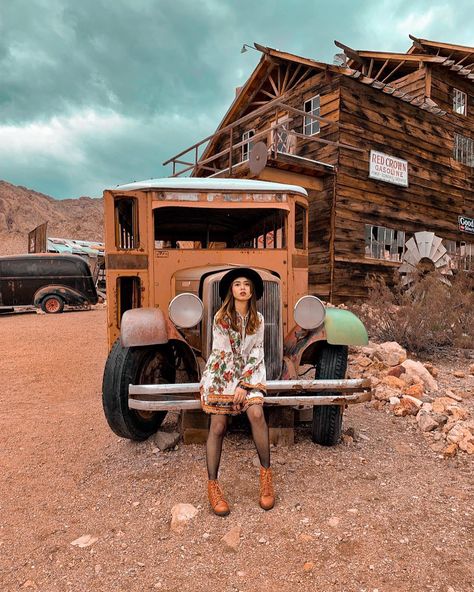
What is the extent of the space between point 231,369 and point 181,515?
0.97 metres

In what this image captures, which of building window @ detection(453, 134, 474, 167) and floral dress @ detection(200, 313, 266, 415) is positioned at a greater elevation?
building window @ detection(453, 134, 474, 167)

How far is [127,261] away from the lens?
420 centimetres

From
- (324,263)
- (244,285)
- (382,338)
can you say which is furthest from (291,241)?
(324,263)

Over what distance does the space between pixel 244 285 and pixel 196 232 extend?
2.13 metres

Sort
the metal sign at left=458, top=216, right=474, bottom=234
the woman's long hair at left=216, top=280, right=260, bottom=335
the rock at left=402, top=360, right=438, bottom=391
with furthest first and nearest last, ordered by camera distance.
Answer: the metal sign at left=458, top=216, right=474, bottom=234 < the rock at left=402, top=360, right=438, bottom=391 < the woman's long hair at left=216, top=280, right=260, bottom=335

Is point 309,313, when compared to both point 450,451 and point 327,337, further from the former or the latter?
point 450,451

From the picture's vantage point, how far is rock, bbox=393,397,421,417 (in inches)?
172

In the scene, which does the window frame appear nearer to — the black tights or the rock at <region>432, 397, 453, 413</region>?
the rock at <region>432, 397, 453, 413</region>

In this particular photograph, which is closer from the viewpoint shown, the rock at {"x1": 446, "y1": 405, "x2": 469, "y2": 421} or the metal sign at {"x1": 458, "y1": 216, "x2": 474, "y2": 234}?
the rock at {"x1": 446, "y1": 405, "x2": 469, "y2": 421}

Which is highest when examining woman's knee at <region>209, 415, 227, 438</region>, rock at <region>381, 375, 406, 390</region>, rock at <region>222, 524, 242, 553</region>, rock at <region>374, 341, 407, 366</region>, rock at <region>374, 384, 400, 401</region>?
woman's knee at <region>209, 415, 227, 438</region>

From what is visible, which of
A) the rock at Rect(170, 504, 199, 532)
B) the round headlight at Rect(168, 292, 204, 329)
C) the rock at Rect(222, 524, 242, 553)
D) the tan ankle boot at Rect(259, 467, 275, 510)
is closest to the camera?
the rock at Rect(222, 524, 242, 553)

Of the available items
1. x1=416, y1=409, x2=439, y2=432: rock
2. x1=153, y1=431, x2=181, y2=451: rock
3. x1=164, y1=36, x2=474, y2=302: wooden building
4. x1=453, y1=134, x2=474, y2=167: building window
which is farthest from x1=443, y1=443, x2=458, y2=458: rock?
x1=453, y1=134, x2=474, y2=167: building window

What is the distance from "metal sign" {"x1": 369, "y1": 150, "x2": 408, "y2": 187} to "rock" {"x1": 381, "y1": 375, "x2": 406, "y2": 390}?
9.01 meters

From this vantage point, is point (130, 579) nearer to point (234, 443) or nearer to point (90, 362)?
point (234, 443)
